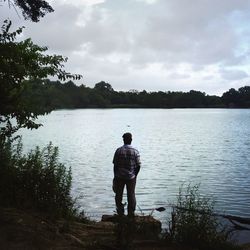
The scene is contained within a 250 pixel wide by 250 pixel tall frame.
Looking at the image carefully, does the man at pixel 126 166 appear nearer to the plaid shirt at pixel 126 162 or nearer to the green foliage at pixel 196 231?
the plaid shirt at pixel 126 162

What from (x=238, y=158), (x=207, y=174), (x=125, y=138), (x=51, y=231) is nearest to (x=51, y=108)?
(x=125, y=138)

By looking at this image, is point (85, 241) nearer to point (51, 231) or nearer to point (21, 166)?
point (51, 231)

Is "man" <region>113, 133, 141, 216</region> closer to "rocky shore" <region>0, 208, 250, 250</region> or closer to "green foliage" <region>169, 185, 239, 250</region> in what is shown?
"rocky shore" <region>0, 208, 250, 250</region>

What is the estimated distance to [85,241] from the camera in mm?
9164

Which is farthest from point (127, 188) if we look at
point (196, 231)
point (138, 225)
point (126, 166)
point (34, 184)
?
point (196, 231)

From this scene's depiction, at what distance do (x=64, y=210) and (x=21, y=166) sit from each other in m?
1.42

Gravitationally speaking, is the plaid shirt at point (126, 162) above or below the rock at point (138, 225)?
above

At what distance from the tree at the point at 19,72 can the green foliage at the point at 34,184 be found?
0.90 metres

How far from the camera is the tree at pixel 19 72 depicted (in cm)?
932

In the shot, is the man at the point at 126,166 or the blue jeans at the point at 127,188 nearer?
the man at the point at 126,166

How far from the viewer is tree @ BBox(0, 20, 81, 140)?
932 cm

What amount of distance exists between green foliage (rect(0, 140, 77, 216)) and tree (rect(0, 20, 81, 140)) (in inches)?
35.5

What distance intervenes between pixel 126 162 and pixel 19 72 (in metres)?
2.98

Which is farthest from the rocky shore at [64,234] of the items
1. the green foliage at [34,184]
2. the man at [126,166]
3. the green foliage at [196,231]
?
the man at [126,166]
